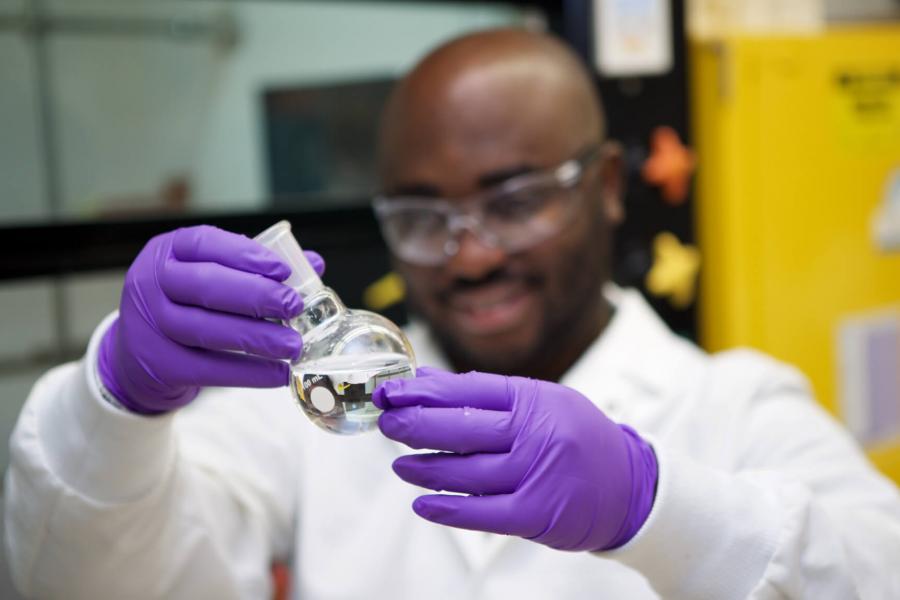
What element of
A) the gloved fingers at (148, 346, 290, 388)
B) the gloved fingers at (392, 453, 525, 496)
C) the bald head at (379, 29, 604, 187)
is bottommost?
the gloved fingers at (392, 453, 525, 496)

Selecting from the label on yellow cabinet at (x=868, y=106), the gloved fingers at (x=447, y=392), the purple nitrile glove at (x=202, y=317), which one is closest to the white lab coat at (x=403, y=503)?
the purple nitrile glove at (x=202, y=317)

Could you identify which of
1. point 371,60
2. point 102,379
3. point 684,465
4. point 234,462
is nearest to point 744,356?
point 684,465

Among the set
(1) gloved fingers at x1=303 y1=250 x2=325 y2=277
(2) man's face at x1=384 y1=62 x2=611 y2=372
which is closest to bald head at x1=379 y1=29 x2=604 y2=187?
(2) man's face at x1=384 y1=62 x2=611 y2=372

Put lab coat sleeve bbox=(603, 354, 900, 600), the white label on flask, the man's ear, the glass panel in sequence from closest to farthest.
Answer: the white label on flask → lab coat sleeve bbox=(603, 354, 900, 600) → the man's ear → the glass panel

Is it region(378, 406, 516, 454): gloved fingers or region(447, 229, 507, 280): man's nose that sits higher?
region(447, 229, 507, 280): man's nose

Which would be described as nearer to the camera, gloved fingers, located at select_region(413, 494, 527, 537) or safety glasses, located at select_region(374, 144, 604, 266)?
gloved fingers, located at select_region(413, 494, 527, 537)

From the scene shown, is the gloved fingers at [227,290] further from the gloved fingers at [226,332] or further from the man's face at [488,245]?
the man's face at [488,245]

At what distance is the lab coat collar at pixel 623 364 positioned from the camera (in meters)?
1.43

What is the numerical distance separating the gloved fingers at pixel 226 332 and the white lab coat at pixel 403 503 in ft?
0.57

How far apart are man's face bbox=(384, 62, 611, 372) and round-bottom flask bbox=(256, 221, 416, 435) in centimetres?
49

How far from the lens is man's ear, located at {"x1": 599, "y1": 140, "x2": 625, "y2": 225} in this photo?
159cm

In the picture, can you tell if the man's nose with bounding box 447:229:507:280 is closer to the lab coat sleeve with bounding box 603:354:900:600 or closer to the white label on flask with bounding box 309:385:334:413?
the lab coat sleeve with bounding box 603:354:900:600

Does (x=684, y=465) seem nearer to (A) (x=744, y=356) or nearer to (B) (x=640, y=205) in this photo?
(A) (x=744, y=356)

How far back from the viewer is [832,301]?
224 cm
